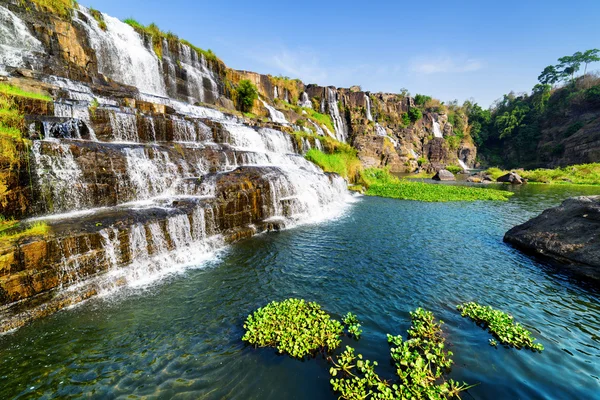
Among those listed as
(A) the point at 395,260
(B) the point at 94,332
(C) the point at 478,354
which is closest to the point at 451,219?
(A) the point at 395,260

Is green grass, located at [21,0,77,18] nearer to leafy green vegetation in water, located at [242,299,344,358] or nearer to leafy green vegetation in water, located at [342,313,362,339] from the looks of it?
leafy green vegetation in water, located at [242,299,344,358]

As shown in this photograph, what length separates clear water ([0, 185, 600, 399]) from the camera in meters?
3.97

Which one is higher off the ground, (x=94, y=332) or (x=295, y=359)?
(x=94, y=332)

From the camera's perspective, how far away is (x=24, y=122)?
9.70 metres

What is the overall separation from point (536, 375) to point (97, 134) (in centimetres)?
1735

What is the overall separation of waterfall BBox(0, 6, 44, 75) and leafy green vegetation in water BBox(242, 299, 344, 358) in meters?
21.7

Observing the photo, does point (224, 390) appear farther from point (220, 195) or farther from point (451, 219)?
point (451, 219)

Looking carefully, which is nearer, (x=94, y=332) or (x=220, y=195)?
(x=94, y=332)

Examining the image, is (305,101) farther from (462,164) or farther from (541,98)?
(541,98)

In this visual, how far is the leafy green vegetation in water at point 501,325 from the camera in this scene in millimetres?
4688

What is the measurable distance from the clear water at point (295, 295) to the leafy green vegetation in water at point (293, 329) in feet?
0.76

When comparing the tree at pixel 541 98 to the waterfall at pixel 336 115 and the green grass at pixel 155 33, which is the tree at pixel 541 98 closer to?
the waterfall at pixel 336 115

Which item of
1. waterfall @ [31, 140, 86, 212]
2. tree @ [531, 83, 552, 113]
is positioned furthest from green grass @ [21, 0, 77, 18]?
tree @ [531, 83, 552, 113]

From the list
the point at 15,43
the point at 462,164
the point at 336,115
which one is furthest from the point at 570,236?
the point at 462,164
